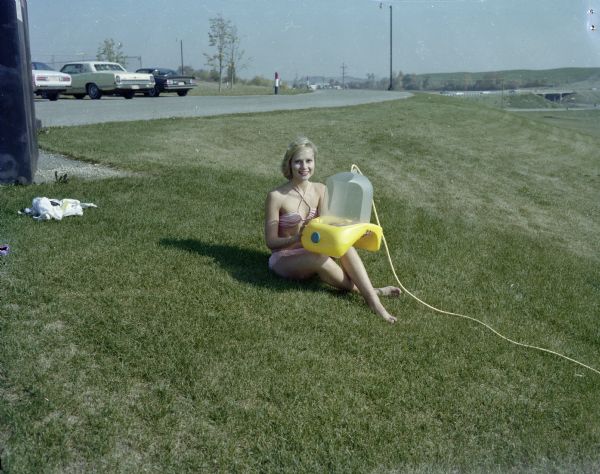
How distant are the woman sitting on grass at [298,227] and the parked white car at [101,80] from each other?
67.4ft

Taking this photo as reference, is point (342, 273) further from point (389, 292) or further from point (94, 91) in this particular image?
point (94, 91)

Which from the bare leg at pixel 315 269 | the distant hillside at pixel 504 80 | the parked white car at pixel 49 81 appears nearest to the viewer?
the bare leg at pixel 315 269

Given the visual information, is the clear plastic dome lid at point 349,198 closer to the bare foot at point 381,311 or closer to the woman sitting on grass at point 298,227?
the woman sitting on grass at point 298,227

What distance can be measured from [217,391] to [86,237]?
8.75ft

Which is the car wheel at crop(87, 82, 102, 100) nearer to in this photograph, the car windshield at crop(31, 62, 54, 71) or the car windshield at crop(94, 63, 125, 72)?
the car windshield at crop(94, 63, 125, 72)

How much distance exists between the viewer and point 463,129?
17.4m

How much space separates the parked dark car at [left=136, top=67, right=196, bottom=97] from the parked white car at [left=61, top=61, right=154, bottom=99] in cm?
160

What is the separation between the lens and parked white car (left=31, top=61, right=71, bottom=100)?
22016mm

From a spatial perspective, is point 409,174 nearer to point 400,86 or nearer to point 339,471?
point 339,471

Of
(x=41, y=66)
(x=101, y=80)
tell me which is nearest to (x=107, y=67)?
(x=101, y=80)

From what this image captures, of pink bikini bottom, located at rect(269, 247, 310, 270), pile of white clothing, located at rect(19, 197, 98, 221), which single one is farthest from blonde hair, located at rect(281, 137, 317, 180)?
pile of white clothing, located at rect(19, 197, 98, 221)

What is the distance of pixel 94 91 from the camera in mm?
24172

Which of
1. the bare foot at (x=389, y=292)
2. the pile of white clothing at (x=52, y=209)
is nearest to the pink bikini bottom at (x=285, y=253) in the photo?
the bare foot at (x=389, y=292)

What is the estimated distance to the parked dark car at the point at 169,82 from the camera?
1059 inches
